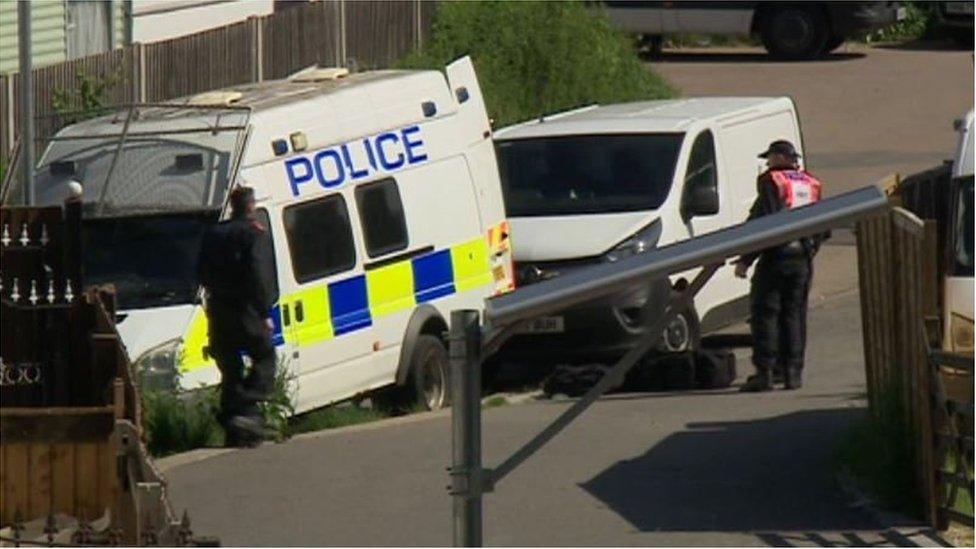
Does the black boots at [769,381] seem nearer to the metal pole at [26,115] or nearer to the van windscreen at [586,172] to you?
the van windscreen at [586,172]

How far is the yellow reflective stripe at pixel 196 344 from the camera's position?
13258 mm

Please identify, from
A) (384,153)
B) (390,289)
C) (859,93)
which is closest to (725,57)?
(859,93)

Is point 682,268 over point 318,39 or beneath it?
beneath

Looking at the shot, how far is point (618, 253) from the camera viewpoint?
16609 mm

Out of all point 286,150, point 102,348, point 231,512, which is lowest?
point 231,512

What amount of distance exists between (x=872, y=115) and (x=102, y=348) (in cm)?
2365

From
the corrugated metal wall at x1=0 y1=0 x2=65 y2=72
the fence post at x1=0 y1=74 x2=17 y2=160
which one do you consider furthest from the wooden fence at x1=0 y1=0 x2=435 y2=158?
the corrugated metal wall at x1=0 y1=0 x2=65 y2=72

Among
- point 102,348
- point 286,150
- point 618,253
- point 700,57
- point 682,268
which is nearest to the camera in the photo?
point 682,268

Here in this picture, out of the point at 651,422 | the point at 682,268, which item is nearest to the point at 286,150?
the point at 651,422

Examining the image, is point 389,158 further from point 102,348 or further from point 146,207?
point 102,348

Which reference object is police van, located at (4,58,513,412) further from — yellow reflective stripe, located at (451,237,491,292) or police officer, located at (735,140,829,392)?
police officer, located at (735,140,829,392)

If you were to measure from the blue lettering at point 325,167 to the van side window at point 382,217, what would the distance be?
0.20 meters

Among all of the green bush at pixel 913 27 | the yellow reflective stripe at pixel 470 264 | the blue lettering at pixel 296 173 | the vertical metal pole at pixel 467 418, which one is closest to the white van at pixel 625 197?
the yellow reflective stripe at pixel 470 264

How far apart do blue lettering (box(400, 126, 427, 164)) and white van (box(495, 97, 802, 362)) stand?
1.67m
